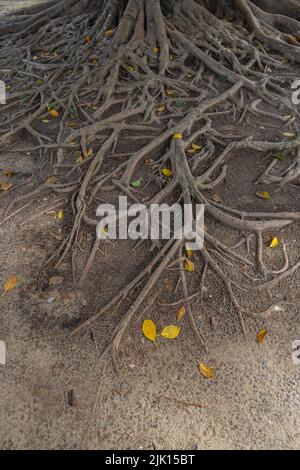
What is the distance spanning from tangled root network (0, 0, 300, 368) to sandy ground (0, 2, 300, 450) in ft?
0.33

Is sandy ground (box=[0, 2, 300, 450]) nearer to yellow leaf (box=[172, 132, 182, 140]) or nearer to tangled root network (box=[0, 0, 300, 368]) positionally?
tangled root network (box=[0, 0, 300, 368])

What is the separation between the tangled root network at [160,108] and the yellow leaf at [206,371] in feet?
0.46

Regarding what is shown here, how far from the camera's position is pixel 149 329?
227 centimetres

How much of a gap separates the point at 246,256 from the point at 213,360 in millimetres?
794

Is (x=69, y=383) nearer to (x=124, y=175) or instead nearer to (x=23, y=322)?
(x=23, y=322)

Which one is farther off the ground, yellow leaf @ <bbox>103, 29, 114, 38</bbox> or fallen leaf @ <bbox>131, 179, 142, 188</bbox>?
yellow leaf @ <bbox>103, 29, 114, 38</bbox>

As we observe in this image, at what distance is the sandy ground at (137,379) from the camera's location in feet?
6.16

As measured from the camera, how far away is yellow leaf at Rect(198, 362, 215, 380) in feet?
6.82

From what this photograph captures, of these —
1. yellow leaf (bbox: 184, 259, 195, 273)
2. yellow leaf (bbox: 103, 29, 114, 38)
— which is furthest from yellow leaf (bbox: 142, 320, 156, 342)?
yellow leaf (bbox: 103, 29, 114, 38)

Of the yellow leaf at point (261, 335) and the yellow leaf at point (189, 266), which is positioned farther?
the yellow leaf at point (189, 266)

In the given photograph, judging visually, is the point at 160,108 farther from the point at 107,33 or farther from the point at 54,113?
the point at 107,33

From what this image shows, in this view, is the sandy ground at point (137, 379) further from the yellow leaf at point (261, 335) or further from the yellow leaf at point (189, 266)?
the yellow leaf at point (189, 266)

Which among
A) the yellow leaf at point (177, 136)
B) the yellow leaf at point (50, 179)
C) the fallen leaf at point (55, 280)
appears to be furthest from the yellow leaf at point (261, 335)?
the yellow leaf at point (50, 179)

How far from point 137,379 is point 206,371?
384 mm
